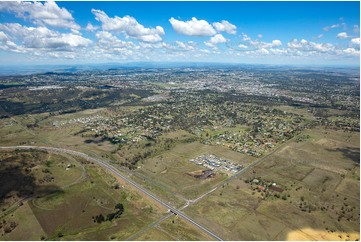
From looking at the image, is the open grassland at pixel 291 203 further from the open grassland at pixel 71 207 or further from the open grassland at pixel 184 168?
the open grassland at pixel 71 207

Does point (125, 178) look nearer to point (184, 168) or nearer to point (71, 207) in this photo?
point (184, 168)

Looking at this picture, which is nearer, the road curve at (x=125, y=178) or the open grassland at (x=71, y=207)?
the open grassland at (x=71, y=207)

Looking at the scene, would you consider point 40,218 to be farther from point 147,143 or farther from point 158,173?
point 147,143

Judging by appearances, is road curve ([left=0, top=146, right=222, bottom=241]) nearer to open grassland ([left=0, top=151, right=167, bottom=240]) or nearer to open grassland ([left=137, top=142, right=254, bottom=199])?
open grassland ([left=0, top=151, right=167, bottom=240])

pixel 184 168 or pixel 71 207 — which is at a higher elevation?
pixel 71 207

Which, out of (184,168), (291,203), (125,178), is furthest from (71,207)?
(291,203)

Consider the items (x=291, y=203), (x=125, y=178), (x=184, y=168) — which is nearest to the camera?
(x=291, y=203)

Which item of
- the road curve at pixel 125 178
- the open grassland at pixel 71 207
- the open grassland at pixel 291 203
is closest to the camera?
the open grassland at pixel 71 207

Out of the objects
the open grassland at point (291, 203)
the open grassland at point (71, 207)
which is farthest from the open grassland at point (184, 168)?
the open grassland at point (71, 207)

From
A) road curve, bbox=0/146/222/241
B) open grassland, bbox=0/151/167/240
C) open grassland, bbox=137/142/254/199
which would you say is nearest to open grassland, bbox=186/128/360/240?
road curve, bbox=0/146/222/241
